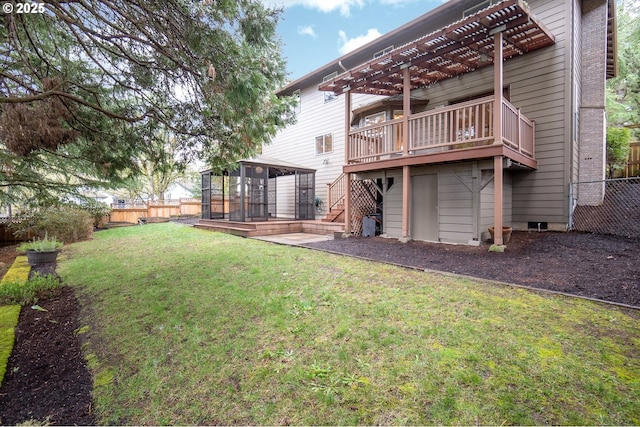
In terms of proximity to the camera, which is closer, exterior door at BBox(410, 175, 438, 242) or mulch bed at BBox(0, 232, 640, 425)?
mulch bed at BBox(0, 232, 640, 425)

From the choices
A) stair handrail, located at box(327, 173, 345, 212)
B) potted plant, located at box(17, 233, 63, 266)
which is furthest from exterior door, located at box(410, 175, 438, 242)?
potted plant, located at box(17, 233, 63, 266)

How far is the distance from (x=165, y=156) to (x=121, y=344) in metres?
3.49

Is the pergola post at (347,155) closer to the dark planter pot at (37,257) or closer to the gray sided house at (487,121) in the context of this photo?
the gray sided house at (487,121)

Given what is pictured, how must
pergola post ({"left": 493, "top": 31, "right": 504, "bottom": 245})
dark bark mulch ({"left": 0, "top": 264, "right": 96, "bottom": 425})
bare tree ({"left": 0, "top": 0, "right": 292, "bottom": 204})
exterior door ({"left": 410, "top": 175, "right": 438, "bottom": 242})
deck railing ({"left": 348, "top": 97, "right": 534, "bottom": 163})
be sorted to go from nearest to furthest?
dark bark mulch ({"left": 0, "top": 264, "right": 96, "bottom": 425}) → bare tree ({"left": 0, "top": 0, "right": 292, "bottom": 204}) → pergola post ({"left": 493, "top": 31, "right": 504, "bottom": 245}) → deck railing ({"left": 348, "top": 97, "right": 534, "bottom": 163}) → exterior door ({"left": 410, "top": 175, "right": 438, "bottom": 242})

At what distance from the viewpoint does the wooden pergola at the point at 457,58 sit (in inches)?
242

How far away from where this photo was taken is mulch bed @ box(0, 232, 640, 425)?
250cm

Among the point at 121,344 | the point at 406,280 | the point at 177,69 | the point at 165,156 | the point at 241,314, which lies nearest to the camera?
the point at 121,344

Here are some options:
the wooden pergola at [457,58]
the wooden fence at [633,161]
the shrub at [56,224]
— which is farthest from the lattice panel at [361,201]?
the wooden fence at [633,161]

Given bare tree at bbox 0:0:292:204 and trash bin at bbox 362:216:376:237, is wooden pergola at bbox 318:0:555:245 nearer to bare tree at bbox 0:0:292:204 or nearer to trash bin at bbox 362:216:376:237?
trash bin at bbox 362:216:376:237

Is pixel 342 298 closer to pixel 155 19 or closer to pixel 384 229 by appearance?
pixel 155 19

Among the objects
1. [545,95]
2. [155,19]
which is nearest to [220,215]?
[155,19]

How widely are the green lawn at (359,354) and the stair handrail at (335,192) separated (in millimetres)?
7145

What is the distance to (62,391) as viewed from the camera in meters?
2.62

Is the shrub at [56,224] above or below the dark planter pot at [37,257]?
above
